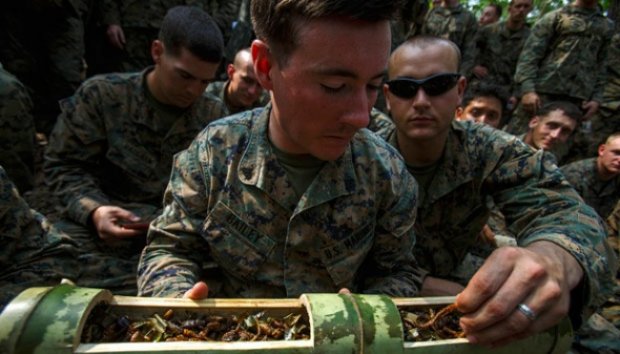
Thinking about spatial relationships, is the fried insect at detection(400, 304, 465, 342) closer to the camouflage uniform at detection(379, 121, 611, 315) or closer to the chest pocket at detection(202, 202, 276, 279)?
the camouflage uniform at detection(379, 121, 611, 315)

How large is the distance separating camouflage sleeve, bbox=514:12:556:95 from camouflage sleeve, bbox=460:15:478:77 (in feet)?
4.62

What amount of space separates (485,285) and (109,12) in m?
5.67

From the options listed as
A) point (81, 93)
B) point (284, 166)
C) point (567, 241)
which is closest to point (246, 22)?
point (81, 93)

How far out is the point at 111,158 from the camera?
3.74m

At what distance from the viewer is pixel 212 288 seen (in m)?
2.20

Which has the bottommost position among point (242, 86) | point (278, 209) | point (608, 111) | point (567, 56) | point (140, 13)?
point (608, 111)

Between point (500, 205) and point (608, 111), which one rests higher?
point (500, 205)

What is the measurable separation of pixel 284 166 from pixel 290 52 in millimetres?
531

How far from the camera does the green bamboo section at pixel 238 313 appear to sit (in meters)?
1.18

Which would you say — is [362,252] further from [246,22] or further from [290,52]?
[246,22]

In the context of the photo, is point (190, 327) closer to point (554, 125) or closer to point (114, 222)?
point (114, 222)

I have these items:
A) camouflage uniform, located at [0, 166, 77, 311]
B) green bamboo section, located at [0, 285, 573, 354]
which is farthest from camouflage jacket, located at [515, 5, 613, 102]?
green bamboo section, located at [0, 285, 573, 354]

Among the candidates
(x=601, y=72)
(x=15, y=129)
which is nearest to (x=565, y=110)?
(x=601, y=72)

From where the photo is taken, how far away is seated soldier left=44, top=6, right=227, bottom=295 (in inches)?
138
